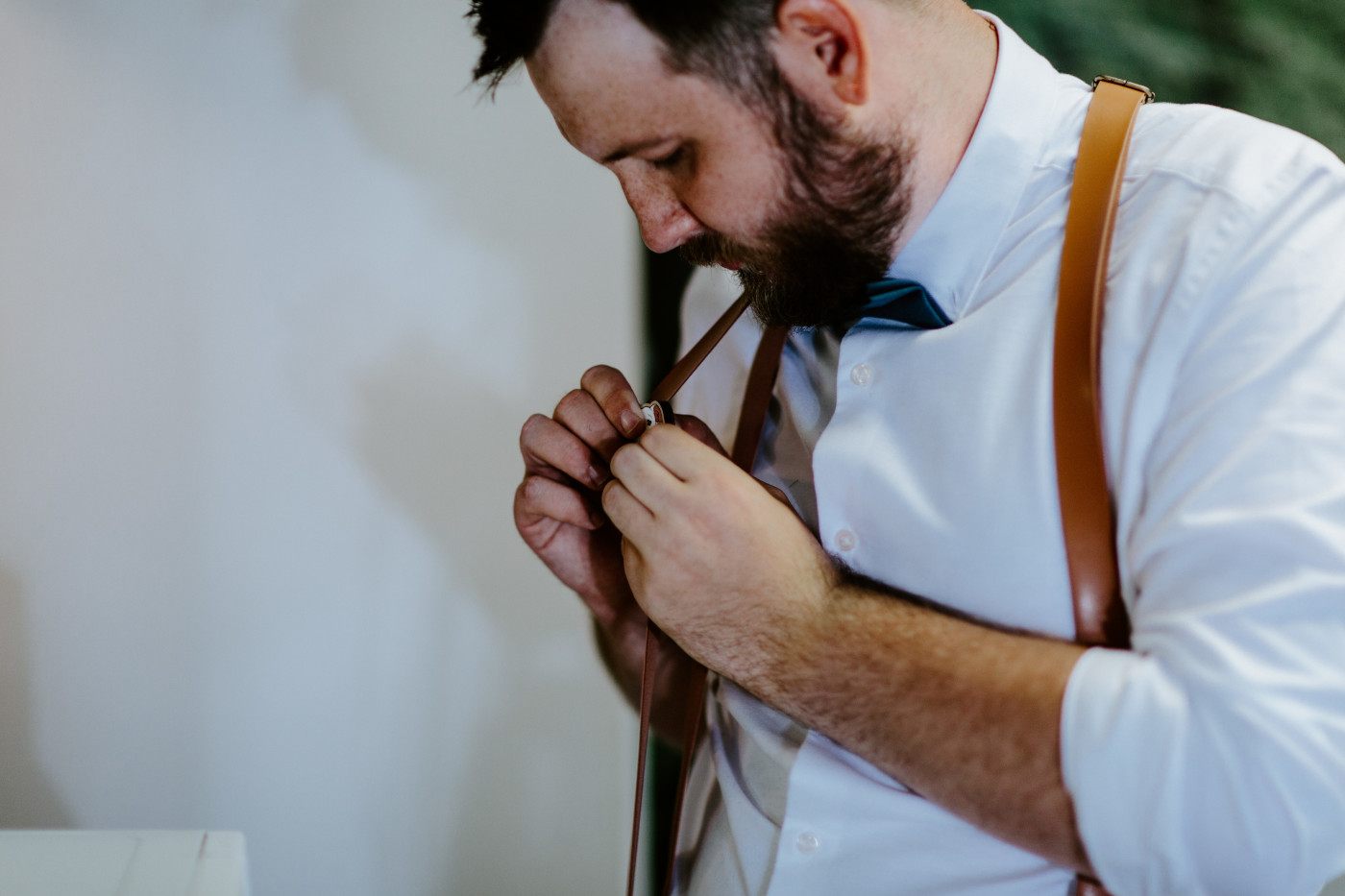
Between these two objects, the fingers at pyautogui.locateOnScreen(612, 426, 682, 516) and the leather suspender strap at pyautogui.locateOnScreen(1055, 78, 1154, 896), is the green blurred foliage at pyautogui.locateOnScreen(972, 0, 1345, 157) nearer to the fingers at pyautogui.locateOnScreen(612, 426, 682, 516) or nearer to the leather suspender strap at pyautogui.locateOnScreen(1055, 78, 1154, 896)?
the leather suspender strap at pyautogui.locateOnScreen(1055, 78, 1154, 896)

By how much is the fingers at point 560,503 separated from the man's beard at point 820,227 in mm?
274

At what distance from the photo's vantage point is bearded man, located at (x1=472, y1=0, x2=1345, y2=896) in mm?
581

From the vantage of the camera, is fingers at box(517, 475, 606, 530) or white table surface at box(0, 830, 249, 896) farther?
fingers at box(517, 475, 606, 530)

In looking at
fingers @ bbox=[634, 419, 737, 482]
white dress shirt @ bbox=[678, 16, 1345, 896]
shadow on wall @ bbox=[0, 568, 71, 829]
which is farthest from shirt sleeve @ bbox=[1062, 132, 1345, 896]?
shadow on wall @ bbox=[0, 568, 71, 829]

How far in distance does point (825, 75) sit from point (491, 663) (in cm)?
92

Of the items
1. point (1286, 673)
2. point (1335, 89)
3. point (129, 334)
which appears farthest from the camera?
point (129, 334)

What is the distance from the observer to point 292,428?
3.86 feet

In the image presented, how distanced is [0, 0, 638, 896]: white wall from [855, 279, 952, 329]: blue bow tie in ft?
1.97

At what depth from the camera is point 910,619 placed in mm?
731

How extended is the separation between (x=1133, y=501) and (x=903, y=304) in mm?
255

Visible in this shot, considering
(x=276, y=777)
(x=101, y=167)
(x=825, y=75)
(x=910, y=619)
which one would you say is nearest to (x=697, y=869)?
(x=910, y=619)

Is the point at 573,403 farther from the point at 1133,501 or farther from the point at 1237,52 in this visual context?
the point at 1237,52

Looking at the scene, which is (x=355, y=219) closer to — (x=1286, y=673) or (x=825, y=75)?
(x=825, y=75)

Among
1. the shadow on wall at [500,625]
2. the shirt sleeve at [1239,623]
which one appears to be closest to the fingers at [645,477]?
the shirt sleeve at [1239,623]
